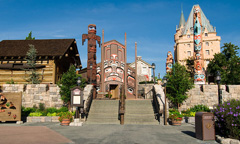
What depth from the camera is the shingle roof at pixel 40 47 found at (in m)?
25.4

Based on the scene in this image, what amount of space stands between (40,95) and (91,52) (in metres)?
6.91

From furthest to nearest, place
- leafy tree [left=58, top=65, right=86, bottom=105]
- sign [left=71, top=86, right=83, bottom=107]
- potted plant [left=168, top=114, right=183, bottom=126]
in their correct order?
leafy tree [left=58, top=65, right=86, bottom=105]
sign [left=71, top=86, right=83, bottom=107]
potted plant [left=168, top=114, right=183, bottom=126]

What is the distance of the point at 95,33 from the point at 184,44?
44124 mm

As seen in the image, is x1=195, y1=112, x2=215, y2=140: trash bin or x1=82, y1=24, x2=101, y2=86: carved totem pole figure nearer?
x1=195, y1=112, x2=215, y2=140: trash bin

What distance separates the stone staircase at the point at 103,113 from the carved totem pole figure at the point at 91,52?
3478mm

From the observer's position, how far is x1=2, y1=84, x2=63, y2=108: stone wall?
20734 mm

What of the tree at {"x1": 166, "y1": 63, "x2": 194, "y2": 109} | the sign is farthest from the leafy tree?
the tree at {"x1": 166, "y1": 63, "x2": 194, "y2": 109}

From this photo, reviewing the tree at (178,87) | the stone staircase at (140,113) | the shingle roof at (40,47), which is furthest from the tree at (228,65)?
the shingle roof at (40,47)

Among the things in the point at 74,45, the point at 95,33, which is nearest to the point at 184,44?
the point at 74,45

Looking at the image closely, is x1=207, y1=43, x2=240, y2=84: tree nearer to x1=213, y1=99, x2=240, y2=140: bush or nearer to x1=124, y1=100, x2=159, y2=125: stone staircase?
x1=124, y1=100, x2=159, y2=125: stone staircase

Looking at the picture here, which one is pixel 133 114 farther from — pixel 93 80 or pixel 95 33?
pixel 95 33

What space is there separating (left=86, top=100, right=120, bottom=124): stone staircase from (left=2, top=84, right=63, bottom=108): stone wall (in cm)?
395

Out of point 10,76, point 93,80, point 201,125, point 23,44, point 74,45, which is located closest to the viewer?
point 201,125

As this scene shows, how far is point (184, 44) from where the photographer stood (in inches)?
2434
